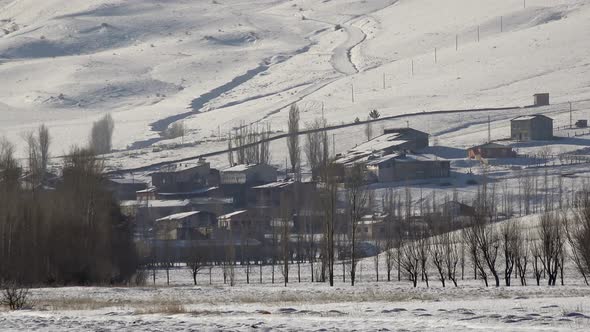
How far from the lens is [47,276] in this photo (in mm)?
38406

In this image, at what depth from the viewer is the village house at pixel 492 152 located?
281 ft

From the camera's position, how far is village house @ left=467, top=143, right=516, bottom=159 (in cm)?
8556

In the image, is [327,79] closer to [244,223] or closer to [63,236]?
[244,223]

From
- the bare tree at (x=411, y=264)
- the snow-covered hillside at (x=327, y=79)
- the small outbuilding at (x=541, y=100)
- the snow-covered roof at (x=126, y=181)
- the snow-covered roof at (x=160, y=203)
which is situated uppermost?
the snow-covered hillside at (x=327, y=79)

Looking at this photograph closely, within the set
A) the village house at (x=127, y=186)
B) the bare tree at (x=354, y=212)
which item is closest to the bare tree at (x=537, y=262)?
the bare tree at (x=354, y=212)

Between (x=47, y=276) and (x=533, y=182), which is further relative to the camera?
(x=533, y=182)

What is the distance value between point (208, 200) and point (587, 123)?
121ft

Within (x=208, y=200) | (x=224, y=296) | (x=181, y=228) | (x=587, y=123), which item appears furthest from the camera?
(x=587, y=123)

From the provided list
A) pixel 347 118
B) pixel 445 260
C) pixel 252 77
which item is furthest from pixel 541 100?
pixel 445 260

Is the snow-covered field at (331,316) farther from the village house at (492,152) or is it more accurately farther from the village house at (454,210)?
the village house at (492,152)

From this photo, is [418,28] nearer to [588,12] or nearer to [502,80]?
[588,12]

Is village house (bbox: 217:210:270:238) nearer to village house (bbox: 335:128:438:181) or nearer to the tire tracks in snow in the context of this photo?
village house (bbox: 335:128:438:181)

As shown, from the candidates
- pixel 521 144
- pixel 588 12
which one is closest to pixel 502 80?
pixel 588 12

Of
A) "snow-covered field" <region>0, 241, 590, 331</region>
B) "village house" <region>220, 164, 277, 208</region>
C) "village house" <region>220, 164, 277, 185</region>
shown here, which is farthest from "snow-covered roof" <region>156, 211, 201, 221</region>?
"snow-covered field" <region>0, 241, 590, 331</region>
